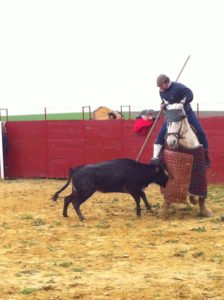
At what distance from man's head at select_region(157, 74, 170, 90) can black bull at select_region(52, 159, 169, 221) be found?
3.67 ft

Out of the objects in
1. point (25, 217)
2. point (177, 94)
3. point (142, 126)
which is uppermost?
point (177, 94)

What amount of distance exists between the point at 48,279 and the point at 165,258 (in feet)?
3.91

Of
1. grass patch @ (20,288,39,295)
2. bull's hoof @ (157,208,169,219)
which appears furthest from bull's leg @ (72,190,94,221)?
grass patch @ (20,288,39,295)

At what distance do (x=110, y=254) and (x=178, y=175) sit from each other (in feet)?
7.89

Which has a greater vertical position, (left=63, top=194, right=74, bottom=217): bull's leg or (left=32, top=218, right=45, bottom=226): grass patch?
(left=63, top=194, right=74, bottom=217): bull's leg

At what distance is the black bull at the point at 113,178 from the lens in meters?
7.82

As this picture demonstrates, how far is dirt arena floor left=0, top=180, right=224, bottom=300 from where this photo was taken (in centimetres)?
432

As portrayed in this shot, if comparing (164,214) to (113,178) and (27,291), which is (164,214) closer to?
(113,178)

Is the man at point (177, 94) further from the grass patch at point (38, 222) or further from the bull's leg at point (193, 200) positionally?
the grass patch at point (38, 222)

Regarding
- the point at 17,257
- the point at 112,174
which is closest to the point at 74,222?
the point at 112,174

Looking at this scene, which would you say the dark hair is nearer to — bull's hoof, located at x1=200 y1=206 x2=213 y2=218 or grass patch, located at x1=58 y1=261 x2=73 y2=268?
bull's hoof, located at x1=200 y1=206 x2=213 y2=218

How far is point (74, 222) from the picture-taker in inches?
303

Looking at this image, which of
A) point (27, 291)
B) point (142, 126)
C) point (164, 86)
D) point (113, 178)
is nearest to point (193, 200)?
point (113, 178)

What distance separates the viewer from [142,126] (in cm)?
1368
